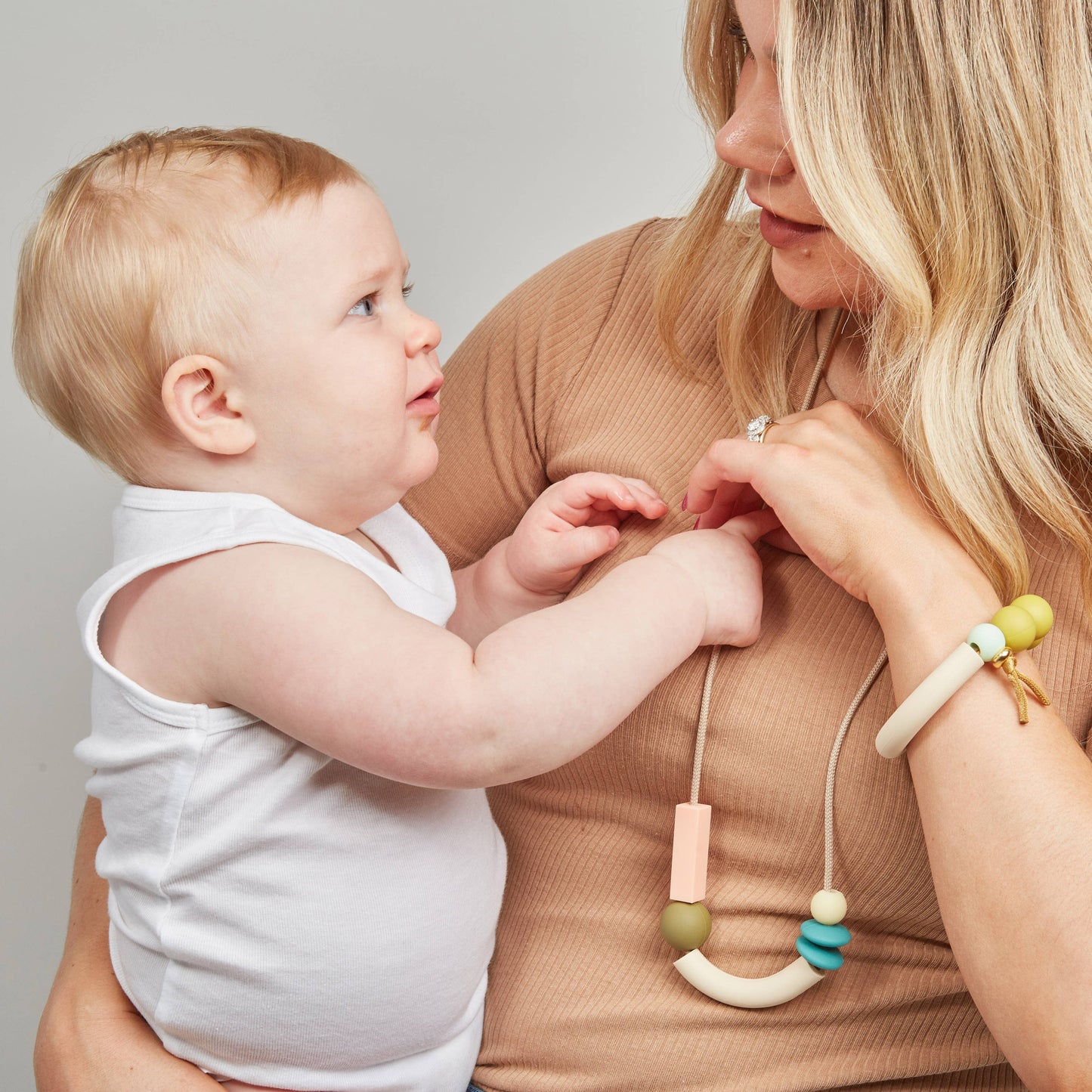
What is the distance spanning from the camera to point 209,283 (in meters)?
0.92

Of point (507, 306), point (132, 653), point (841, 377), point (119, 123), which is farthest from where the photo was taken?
point (119, 123)

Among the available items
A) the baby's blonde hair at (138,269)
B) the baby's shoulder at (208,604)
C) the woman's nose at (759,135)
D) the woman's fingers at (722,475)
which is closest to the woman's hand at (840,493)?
the woman's fingers at (722,475)

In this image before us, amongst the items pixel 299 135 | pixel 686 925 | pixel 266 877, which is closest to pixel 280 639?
pixel 266 877

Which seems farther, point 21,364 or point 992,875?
point 21,364

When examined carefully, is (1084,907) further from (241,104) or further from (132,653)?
(241,104)

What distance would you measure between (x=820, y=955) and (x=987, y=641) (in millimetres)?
310

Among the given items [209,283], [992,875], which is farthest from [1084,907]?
[209,283]

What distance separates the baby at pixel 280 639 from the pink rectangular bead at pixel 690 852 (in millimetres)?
136

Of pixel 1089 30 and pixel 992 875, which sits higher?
pixel 1089 30

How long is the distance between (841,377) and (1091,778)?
460 millimetres

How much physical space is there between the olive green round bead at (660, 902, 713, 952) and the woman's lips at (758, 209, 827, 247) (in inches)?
24.0

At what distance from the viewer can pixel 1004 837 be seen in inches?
33.8

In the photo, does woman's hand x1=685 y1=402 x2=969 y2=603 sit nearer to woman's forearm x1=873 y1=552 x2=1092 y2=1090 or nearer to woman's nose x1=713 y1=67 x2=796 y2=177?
woman's forearm x1=873 y1=552 x2=1092 y2=1090

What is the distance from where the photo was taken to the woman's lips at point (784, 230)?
102 cm
